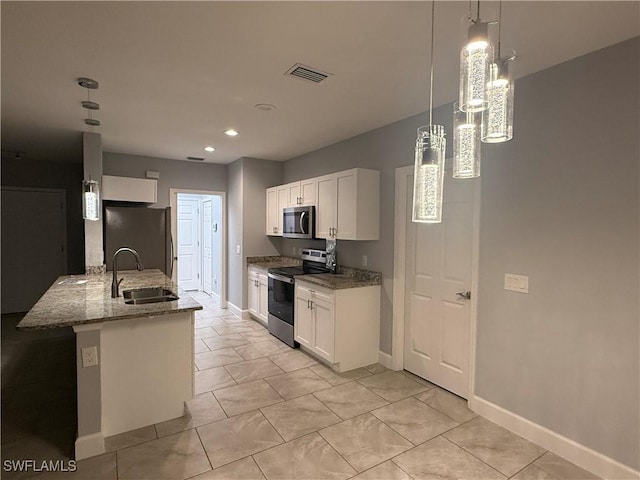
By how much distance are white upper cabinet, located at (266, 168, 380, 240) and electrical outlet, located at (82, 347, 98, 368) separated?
8.11 ft

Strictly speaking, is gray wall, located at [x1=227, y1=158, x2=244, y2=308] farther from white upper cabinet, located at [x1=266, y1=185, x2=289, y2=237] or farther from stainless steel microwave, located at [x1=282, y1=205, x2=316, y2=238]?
stainless steel microwave, located at [x1=282, y1=205, x2=316, y2=238]

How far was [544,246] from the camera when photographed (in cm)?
238

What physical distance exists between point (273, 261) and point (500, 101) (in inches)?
189

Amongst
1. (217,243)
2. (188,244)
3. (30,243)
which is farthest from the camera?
(188,244)

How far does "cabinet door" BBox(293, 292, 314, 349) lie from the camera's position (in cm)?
Answer: 389

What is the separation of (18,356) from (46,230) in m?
2.97

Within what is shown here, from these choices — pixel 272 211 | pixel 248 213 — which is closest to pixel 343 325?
pixel 272 211

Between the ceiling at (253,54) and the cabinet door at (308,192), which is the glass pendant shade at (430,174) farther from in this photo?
the cabinet door at (308,192)

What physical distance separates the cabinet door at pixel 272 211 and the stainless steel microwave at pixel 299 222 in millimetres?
412

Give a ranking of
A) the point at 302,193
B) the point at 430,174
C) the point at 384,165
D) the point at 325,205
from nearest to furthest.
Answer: the point at 430,174 → the point at 384,165 → the point at 325,205 → the point at 302,193

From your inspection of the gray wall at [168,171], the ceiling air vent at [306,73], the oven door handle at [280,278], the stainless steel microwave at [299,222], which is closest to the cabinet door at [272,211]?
the stainless steel microwave at [299,222]

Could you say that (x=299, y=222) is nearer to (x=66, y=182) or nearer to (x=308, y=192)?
(x=308, y=192)

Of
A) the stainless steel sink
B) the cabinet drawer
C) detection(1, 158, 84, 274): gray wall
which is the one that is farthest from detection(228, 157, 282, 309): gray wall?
detection(1, 158, 84, 274): gray wall

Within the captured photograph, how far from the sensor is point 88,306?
2.52 metres
